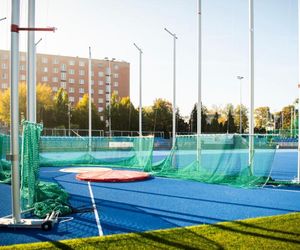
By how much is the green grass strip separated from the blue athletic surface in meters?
0.43

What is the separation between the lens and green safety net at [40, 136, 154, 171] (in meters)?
21.1

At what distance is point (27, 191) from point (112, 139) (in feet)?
49.8

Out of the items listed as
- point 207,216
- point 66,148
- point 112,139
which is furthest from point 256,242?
point 66,148

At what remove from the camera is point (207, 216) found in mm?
8336

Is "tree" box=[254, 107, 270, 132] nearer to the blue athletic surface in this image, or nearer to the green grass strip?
the blue athletic surface

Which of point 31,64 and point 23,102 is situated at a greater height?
point 23,102

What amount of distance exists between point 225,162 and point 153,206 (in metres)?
5.82

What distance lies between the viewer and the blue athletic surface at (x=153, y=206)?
7.14 metres

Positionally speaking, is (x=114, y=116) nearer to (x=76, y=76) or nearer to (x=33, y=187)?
(x=76, y=76)

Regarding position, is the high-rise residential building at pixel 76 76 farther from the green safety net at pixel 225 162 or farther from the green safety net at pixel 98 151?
the green safety net at pixel 225 162

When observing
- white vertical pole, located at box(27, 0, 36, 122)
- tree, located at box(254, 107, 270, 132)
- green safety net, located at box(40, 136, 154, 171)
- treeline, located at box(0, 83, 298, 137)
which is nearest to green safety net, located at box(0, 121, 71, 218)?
white vertical pole, located at box(27, 0, 36, 122)

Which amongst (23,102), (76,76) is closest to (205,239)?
(23,102)

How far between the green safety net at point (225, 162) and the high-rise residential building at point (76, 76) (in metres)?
69.9

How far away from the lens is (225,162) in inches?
570
